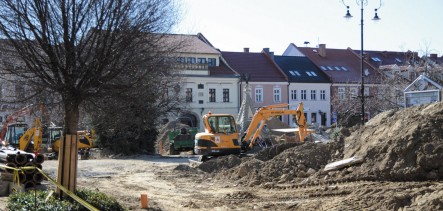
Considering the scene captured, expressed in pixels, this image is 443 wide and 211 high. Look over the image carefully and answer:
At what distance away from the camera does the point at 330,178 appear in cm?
1544

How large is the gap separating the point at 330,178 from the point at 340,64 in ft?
153

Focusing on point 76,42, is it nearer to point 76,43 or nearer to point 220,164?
point 76,43

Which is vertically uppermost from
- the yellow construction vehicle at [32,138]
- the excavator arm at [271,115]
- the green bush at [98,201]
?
the excavator arm at [271,115]

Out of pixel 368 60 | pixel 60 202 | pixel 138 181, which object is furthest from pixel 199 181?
pixel 368 60

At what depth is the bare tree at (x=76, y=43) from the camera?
884 cm

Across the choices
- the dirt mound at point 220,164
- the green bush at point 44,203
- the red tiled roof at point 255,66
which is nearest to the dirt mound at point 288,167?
the dirt mound at point 220,164

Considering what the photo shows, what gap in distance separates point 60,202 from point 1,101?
2.59 metres

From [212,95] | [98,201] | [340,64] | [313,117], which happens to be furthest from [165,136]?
[98,201]

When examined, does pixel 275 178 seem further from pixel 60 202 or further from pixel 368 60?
pixel 368 60

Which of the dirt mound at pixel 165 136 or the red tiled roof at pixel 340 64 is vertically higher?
the red tiled roof at pixel 340 64

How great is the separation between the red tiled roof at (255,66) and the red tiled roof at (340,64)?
585cm

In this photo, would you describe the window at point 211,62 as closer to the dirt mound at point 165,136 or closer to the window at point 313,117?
the dirt mound at point 165,136

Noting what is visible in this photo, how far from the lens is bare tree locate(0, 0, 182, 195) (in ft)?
29.0

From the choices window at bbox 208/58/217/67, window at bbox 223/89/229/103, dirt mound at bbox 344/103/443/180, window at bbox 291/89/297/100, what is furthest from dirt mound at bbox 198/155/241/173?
window at bbox 291/89/297/100
